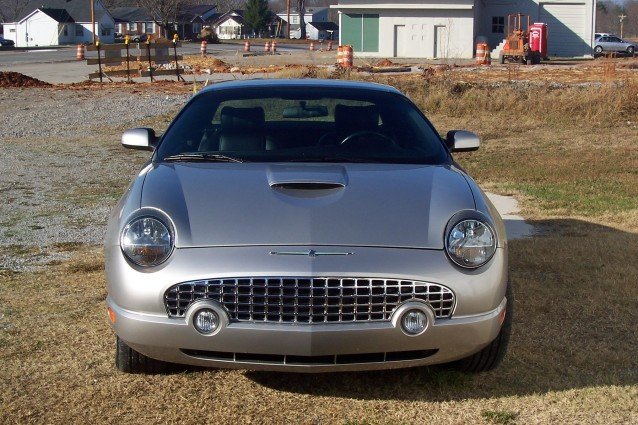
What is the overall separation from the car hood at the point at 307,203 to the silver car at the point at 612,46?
57.3 meters

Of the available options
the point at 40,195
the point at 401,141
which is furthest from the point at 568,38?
the point at 401,141

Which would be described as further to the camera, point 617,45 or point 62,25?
point 62,25

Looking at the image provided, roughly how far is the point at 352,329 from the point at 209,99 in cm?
240

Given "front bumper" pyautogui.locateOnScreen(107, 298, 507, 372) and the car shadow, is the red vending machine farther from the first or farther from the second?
"front bumper" pyautogui.locateOnScreen(107, 298, 507, 372)

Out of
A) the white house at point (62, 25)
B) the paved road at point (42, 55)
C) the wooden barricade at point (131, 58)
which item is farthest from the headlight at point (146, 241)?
the white house at point (62, 25)

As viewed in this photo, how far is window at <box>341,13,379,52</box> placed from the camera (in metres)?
53.3

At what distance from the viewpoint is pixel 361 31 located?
5362cm

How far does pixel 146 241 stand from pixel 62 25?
9066 cm

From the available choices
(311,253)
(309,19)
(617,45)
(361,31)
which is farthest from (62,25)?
(311,253)

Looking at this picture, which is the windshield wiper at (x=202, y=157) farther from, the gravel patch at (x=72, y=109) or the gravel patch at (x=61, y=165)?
the gravel patch at (x=72, y=109)

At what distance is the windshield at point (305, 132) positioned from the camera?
16.9ft

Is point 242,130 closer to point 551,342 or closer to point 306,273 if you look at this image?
point 306,273

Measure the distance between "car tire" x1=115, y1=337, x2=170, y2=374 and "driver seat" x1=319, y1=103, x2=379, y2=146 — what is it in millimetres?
1617

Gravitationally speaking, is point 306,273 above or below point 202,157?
below
